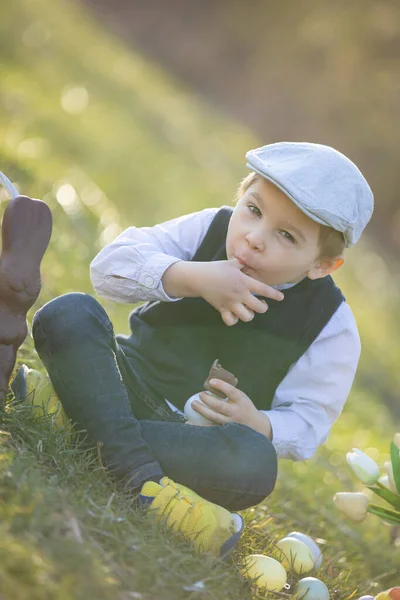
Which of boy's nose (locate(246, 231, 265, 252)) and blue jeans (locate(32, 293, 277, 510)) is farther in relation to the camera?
boy's nose (locate(246, 231, 265, 252))

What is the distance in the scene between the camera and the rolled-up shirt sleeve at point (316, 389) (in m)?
2.34

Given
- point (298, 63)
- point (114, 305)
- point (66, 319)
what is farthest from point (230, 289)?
point (298, 63)

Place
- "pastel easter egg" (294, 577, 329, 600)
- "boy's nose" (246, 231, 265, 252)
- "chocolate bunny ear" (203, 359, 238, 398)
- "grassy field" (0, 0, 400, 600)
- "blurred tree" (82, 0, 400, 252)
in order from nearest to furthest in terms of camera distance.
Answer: "grassy field" (0, 0, 400, 600)
"pastel easter egg" (294, 577, 329, 600)
"boy's nose" (246, 231, 265, 252)
"chocolate bunny ear" (203, 359, 238, 398)
"blurred tree" (82, 0, 400, 252)

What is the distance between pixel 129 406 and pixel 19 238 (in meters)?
0.51

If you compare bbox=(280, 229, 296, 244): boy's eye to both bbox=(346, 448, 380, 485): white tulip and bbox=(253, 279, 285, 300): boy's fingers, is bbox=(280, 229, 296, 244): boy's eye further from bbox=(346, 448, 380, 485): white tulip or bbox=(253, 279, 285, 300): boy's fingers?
bbox=(346, 448, 380, 485): white tulip

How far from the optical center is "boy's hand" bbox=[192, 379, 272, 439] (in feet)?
7.23

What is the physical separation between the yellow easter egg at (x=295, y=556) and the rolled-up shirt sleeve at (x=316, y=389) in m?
0.25

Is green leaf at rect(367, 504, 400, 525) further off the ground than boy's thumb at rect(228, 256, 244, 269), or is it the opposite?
boy's thumb at rect(228, 256, 244, 269)

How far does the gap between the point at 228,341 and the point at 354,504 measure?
0.60m

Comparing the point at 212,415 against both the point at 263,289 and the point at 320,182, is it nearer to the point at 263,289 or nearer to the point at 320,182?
the point at 263,289

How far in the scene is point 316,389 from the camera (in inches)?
93.0

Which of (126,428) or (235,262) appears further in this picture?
(235,262)

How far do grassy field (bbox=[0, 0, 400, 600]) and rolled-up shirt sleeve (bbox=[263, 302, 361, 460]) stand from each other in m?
0.27

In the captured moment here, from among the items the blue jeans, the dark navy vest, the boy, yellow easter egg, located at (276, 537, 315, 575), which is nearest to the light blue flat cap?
the boy
